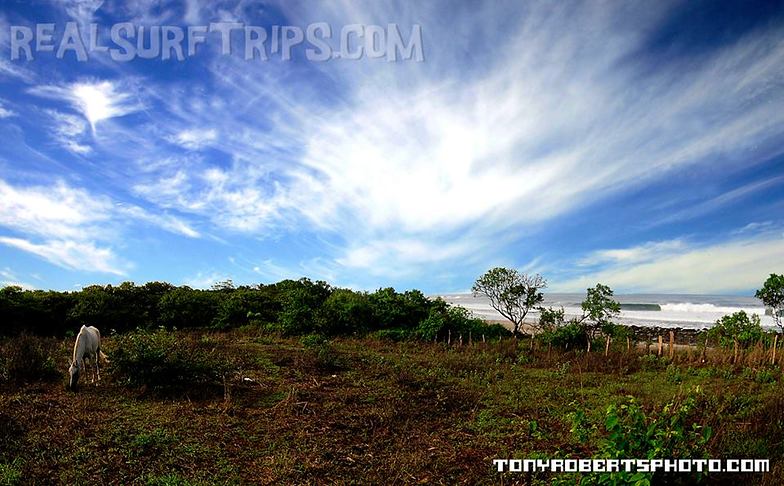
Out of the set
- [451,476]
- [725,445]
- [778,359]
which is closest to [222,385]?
[451,476]

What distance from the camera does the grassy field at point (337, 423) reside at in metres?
5.81

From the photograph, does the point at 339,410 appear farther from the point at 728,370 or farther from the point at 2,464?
the point at 728,370

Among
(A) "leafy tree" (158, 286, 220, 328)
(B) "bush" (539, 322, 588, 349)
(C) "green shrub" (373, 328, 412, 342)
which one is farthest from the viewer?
(A) "leafy tree" (158, 286, 220, 328)

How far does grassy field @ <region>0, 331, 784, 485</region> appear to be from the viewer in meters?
5.81

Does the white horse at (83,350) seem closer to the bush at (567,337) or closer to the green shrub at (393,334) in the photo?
the green shrub at (393,334)

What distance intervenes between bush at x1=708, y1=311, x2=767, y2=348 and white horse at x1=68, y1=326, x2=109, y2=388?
20739mm

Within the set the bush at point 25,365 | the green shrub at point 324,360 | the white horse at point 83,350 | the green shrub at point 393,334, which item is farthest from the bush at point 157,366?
the green shrub at point 393,334

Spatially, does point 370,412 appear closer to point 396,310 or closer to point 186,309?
point 396,310

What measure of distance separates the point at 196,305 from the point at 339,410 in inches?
655

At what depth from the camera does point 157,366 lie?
942cm

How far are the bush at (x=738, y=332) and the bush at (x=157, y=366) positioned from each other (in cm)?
1867

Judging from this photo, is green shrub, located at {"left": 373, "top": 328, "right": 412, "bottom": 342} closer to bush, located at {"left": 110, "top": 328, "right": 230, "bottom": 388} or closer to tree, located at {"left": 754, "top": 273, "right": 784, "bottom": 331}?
bush, located at {"left": 110, "top": 328, "right": 230, "bottom": 388}

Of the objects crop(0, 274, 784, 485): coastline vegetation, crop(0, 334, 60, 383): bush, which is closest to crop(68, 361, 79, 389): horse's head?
crop(0, 274, 784, 485): coastline vegetation

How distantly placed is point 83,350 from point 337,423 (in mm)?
6060
